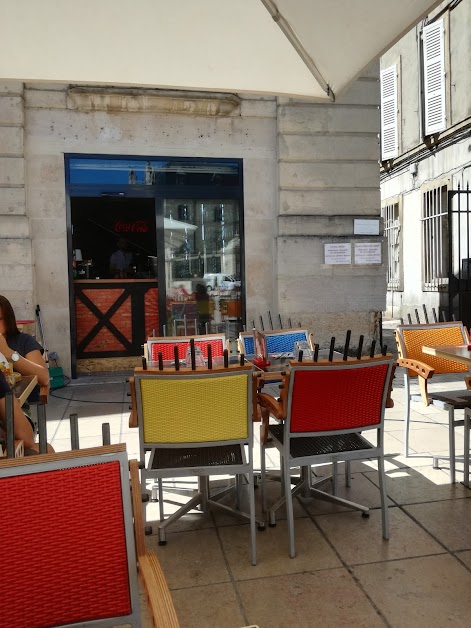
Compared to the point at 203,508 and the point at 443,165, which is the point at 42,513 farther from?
the point at 443,165

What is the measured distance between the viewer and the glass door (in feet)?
28.2

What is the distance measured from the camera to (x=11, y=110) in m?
7.57

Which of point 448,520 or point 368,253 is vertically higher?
point 368,253

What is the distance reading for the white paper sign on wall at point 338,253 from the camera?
28.1 ft

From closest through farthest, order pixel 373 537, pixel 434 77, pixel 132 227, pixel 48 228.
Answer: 1. pixel 373 537
2. pixel 48 228
3. pixel 132 227
4. pixel 434 77

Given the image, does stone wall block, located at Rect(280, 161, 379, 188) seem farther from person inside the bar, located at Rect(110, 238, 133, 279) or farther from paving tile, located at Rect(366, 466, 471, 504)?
paving tile, located at Rect(366, 466, 471, 504)

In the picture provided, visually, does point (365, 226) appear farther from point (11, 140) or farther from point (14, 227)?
point (11, 140)

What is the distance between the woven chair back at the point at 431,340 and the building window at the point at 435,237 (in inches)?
327

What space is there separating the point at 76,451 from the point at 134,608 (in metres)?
0.49

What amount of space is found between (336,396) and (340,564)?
865 mm

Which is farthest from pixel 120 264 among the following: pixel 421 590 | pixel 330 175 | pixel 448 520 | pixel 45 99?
pixel 421 590

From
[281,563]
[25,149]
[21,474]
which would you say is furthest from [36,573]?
[25,149]

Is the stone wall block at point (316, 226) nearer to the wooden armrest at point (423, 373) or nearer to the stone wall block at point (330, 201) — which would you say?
the stone wall block at point (330, 201)

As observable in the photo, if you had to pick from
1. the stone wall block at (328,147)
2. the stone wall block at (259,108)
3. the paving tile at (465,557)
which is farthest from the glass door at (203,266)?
the paving tile at (465,557)
